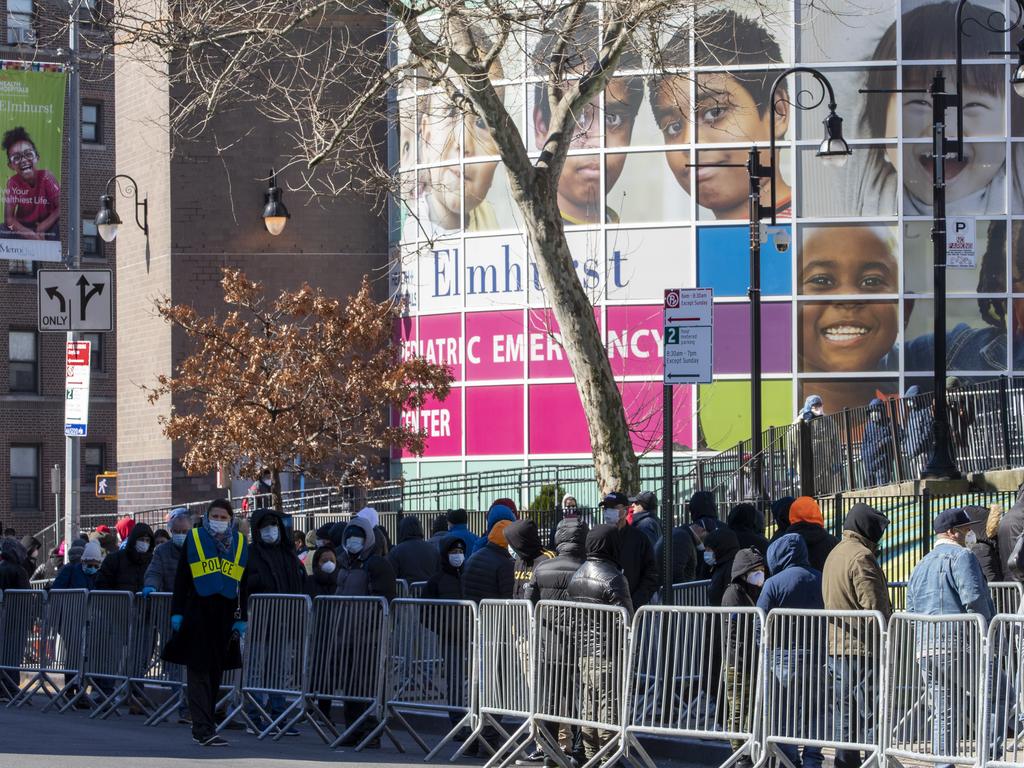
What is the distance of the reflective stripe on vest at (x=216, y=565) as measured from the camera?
46.6 ft

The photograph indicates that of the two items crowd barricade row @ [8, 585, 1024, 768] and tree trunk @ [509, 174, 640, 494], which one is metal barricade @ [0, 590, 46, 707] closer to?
crowd barricade row @ [8, 585, 1024, 768]

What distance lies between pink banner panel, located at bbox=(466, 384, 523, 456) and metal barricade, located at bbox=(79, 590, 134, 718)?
1776 centimetres

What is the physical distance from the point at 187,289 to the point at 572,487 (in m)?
10.9

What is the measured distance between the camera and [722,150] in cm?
3297

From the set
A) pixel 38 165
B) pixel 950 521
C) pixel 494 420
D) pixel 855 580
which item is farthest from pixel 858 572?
pixel 494 420

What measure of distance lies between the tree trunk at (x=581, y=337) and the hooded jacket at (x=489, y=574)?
6833 mm

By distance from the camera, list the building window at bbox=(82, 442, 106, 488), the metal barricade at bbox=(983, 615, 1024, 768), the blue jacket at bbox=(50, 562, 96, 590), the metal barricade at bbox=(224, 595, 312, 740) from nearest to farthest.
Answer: the metal barricade at bbox=(983, 615, 1024, 768)
the metal barricade at bbox=(224, 595, 312, 740)
the blue jacket at bbox=(50, 562, 96, 590)
the building window at bbox=(82, 442, 106, 488)

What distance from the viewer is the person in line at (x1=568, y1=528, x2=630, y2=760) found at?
38.5ft

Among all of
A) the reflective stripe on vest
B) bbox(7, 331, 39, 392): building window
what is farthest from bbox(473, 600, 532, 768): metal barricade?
bbox(7, 331, 39, 392): building window

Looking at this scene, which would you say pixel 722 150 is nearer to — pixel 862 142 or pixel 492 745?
pixel 862 142

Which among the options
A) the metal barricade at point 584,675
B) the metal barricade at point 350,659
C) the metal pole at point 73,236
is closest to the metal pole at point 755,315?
the metal pole at point 73,236

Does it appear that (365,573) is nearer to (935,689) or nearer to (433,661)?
(433,661)

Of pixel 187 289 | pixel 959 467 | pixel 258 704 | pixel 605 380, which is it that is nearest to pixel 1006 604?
pixel 258 704

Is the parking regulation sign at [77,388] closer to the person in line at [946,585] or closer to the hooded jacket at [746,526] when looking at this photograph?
the hooded jacket at [746,526]
